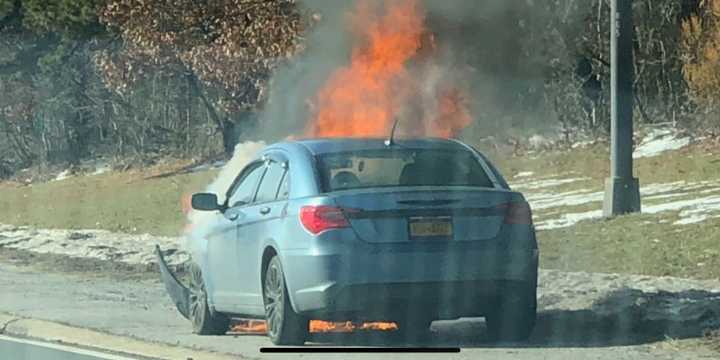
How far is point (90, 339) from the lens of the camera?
43.1ft

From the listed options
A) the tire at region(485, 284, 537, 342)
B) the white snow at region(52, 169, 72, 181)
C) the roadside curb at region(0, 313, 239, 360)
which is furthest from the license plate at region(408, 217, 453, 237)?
the white snow at region(52, 169, 72, 181)

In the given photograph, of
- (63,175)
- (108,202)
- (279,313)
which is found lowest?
(63,175)

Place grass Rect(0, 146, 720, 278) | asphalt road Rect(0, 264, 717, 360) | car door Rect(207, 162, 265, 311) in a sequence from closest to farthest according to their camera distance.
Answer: asphalt road Rect(0, 264, 717, 360) → car door Rect(207, 162, 265, 311) → grass Rect(0, 146, 720, 278)

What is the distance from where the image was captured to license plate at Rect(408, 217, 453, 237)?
10.8 m

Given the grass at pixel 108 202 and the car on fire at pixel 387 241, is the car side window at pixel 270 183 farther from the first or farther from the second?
the grass at pixel 108 202

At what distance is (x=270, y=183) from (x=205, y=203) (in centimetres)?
75

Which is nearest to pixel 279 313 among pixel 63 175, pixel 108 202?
pixel 108 202

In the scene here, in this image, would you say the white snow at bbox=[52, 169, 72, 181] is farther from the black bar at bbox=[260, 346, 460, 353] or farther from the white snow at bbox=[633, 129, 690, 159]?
the black bar at bbox=[260, 346, 460, 353]

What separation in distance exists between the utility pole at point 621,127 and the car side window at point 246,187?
774cm

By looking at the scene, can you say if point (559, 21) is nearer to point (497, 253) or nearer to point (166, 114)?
point (166, 114)

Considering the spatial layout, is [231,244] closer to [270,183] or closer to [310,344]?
[270,183]

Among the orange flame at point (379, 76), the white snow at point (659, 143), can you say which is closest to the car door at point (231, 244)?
the orange flame at point (379, 76)

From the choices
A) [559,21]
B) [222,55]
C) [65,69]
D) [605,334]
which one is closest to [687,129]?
[559,21]

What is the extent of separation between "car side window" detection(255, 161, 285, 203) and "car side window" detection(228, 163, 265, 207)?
0.16 metres
